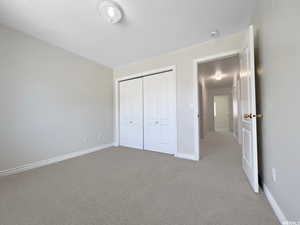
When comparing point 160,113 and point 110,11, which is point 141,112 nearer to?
point 160,113

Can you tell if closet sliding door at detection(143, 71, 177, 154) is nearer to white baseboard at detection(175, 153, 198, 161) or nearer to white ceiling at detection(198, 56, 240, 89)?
white baseboard at detection(175, 153, 198, 161)

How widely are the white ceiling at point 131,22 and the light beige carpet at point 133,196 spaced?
2498 millimetres

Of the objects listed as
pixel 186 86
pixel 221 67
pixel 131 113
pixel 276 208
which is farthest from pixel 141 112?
pixel 221 67

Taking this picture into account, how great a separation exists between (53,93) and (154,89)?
2314 millimetres

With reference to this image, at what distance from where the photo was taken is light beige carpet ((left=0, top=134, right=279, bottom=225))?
115 centimetres

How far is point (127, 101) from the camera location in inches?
150

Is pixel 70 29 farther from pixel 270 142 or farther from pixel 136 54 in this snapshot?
pixel 270 142

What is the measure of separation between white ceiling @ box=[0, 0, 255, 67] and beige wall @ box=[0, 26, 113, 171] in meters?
0.37

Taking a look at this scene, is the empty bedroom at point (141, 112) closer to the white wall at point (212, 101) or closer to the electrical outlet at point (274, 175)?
the electrical outlet at point (274, 175)

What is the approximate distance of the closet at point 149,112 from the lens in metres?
3.05

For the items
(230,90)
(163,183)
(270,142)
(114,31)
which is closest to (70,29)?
(114,31)

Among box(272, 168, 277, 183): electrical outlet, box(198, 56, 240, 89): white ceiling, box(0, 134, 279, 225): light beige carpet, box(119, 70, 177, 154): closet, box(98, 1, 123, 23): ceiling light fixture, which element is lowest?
box(0, 134, 279, 225): light beige carpet

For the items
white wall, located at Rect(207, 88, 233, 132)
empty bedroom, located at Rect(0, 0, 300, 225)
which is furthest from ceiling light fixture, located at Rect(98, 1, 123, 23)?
white wall, located at Rect(207, 88, 233, 132)

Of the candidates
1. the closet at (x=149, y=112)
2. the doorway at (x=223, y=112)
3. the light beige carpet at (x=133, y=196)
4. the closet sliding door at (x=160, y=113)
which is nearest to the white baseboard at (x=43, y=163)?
the light beige carpet at (x=133, y=196)
